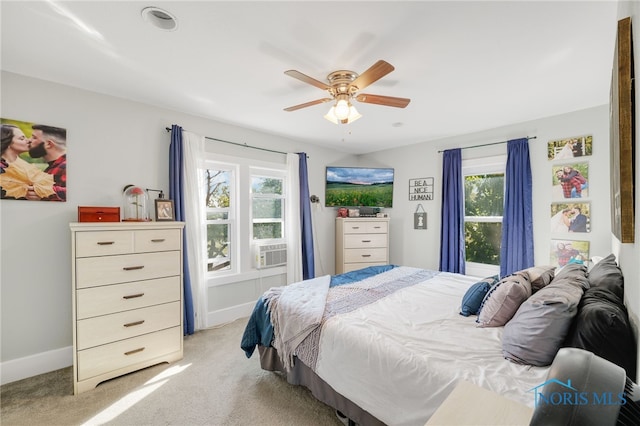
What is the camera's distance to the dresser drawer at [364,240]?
438 cm

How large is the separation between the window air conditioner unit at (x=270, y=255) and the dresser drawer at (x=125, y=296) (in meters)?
1.30

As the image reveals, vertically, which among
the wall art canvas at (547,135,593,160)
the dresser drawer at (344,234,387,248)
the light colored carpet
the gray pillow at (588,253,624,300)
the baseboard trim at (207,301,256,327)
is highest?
the wall art canvas at (547,135,593,160)

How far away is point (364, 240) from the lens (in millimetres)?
4387

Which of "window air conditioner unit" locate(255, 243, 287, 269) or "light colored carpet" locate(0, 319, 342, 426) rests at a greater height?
"window air conditioner unit" locate(255, 243, 287, 269)

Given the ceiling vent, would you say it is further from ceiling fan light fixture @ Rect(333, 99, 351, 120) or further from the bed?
the bed

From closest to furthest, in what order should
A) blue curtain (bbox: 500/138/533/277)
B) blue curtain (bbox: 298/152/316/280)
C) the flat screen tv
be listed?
blue curtain (bbox: 500/138/533/277) < blue curtain (bbox: 298/152/316/280) < the flat screen tv

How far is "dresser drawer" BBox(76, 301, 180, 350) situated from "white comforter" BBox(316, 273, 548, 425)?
156 cm

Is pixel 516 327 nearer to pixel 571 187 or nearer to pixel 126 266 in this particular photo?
pixel 571 187

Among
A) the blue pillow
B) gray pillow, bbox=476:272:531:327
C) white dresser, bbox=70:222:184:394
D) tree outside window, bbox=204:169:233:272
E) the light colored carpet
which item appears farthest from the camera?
tree outside window, bbox=204:169:233:272

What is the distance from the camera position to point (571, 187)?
295 centimetres

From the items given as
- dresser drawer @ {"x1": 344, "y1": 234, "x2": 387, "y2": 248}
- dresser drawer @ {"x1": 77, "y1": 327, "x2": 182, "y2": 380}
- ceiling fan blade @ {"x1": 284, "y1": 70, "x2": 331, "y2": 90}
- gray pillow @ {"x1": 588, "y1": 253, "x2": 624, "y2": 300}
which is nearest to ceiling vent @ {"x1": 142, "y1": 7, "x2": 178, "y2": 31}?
ceiling fan blade @ {"x1": 284, "y1": 70, "x2": 331, "y2": 90}

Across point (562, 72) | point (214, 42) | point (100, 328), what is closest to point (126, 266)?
point (100, 328)

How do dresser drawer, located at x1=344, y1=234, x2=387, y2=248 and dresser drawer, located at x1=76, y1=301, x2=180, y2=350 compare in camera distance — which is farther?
dresser drawer, located at x1=344, y1=234, x2=387, y2=248

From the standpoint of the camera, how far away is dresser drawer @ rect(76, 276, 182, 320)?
6.75 feet
